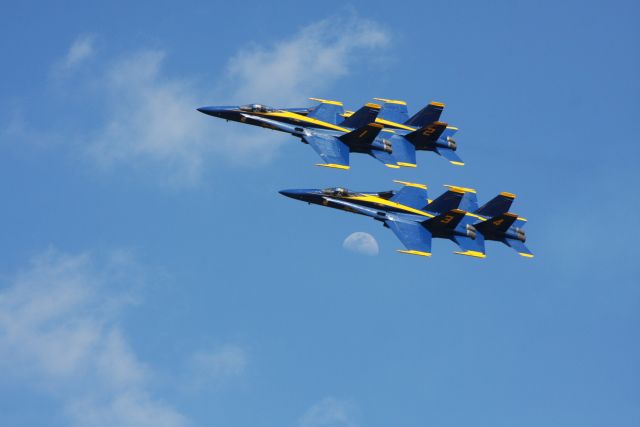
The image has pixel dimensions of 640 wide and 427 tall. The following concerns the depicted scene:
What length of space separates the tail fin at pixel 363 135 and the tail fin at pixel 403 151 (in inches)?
156

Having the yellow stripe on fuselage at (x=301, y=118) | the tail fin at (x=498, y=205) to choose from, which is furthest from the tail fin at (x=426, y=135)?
the tail fin at (x=498, y=205)

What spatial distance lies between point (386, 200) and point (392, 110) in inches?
703

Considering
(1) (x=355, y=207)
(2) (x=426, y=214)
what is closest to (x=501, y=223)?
(2) (x=426, y=214)

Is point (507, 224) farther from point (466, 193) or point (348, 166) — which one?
point (348, 166)

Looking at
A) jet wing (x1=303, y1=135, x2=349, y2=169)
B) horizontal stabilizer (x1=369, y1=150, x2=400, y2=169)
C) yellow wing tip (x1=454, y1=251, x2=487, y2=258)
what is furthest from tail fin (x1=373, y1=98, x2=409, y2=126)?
yellow wing tip (x1=454, y1=251, x2=487, y2=258)

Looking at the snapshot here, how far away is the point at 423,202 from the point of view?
505 feet

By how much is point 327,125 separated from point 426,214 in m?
15.2

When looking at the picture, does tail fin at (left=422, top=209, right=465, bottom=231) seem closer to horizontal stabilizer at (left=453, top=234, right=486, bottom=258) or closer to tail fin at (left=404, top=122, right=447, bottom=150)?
horizontal stabilizer at (left=453, top=234, right=486, bottom=258)

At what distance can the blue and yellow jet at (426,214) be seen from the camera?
5861 inches

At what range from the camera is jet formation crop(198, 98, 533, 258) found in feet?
490

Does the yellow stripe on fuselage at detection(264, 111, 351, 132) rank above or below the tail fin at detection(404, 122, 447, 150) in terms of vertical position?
below

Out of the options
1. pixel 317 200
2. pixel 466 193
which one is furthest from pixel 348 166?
pixel 466 193

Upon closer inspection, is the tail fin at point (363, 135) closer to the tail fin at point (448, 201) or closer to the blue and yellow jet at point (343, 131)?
the blue and yellow jet at point (343, 131)

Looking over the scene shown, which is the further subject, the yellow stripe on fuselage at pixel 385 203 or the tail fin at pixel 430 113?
the tail fin at pixel 430 113
